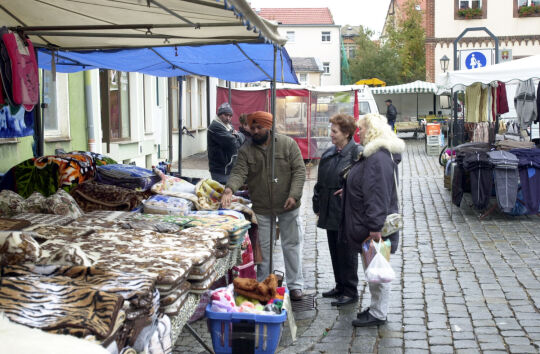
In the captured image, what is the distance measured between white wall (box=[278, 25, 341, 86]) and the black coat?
61.9 meters

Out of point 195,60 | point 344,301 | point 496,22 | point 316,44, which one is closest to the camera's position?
point 344,301

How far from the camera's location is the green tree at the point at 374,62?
51.6 metres

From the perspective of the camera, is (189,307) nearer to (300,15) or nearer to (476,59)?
(476,59)

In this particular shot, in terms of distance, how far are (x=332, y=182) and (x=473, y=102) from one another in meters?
9.92

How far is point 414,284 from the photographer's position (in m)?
7.24

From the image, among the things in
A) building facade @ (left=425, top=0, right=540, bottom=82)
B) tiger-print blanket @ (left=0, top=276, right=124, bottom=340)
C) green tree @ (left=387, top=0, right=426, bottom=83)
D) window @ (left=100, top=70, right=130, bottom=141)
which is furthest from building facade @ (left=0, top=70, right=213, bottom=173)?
green tree @ (left=387, top=0, right=426, bottom=83)

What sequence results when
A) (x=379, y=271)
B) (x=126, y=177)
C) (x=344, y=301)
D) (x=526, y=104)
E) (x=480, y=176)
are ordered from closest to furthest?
(x=379, y=271)
(x=344, y=301)
(x=126, y=177)
(x=480, y=176)
(x=526, y=104)

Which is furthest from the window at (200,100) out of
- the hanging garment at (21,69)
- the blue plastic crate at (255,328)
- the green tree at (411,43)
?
the green tree at (411,43)

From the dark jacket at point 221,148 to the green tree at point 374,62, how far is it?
4434 cm

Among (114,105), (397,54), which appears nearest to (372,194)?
(114,105)

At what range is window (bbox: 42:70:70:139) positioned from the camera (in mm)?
10727

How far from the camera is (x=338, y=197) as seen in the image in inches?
252

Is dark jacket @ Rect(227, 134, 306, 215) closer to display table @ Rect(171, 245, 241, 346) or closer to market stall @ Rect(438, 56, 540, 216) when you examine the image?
display table @ Rect(171, 245, 241, 346)

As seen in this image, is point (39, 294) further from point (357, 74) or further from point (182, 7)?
point (357, 74)
